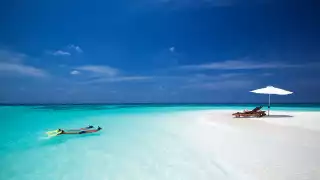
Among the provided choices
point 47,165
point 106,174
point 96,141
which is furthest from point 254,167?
point 96,141

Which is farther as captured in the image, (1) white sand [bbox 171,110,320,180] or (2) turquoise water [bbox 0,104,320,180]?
(2) turquoise water [bbox 0,104,320,180]

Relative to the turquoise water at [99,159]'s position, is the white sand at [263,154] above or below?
above

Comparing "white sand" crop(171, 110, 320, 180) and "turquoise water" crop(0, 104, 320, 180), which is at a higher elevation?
"white sand" crop(171, 110, 320, 180)

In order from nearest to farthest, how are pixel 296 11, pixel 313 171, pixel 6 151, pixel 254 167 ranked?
1. pixel 313 171
2. pixel 254 167
3. pixel 6 151
4. pixel 296 11

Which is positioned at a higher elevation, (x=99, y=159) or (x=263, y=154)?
(x=263, y=154)

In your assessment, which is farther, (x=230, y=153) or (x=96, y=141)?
(x=96, y=141)

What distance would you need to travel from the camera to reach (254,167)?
12.7 ft

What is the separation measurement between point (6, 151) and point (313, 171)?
22.2ft

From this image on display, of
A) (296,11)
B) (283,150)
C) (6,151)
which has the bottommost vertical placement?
(6,151)

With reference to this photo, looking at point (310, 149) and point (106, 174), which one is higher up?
point (310, 149)

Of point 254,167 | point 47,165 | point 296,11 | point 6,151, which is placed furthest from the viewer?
point 296,11

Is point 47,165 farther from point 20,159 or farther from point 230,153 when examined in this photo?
point 230,153

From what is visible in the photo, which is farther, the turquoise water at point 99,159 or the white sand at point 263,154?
the turquoise water at point 99,159

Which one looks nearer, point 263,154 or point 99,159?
point 263,154
